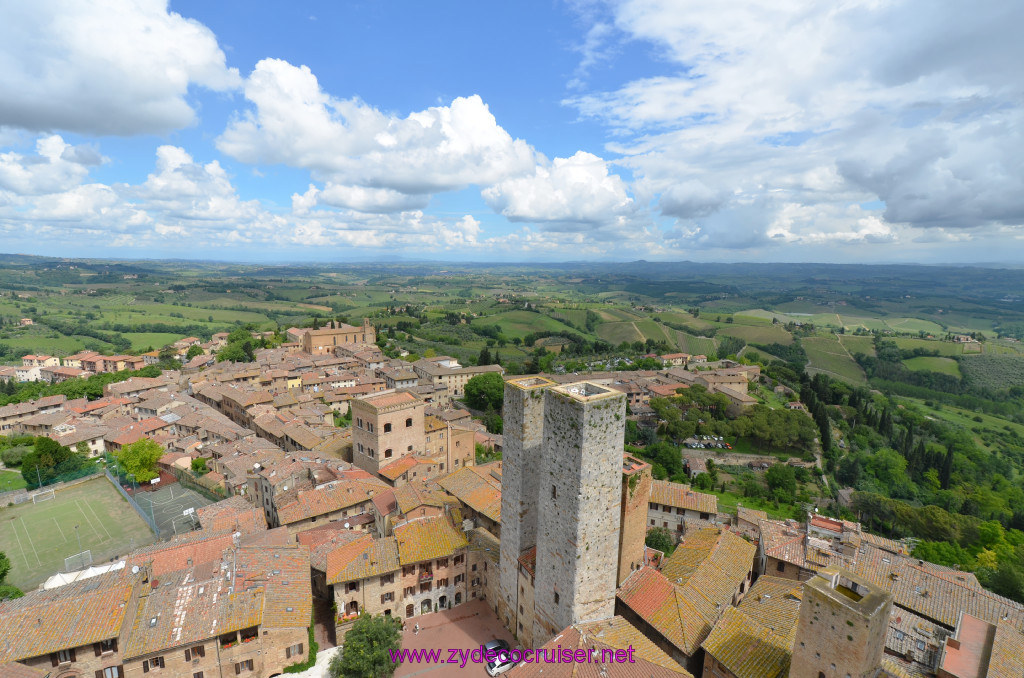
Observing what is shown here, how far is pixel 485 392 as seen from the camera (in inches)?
3533

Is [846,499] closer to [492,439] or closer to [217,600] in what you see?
[492,439]

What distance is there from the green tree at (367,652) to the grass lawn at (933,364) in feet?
596

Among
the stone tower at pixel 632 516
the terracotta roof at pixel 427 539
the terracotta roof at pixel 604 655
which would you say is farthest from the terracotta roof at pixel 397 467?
the terracotta roof at pixel 604 655

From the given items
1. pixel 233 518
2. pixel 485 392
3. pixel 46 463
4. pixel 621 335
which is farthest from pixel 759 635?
pixel 621 335

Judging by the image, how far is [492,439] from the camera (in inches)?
2712

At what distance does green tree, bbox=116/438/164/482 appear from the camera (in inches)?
2080

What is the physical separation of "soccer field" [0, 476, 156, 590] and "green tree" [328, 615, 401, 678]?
25809 mm

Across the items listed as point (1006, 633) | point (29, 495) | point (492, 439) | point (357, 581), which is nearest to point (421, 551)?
point (357, 581)

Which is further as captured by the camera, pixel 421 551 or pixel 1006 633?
pixel 421 551

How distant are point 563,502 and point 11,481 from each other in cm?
7022

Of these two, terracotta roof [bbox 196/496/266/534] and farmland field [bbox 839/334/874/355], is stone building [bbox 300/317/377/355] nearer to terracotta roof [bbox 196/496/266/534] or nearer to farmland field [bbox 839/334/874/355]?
terracotta roof [bbox 196/496/266/534]

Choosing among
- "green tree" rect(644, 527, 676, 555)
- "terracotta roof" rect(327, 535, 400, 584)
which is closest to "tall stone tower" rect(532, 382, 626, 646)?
"terracotta roof" rect(327, 535, 400, 584)

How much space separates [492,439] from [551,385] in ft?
148

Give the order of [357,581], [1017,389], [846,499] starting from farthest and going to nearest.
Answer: [1017,389], [846,499], [357,581]
